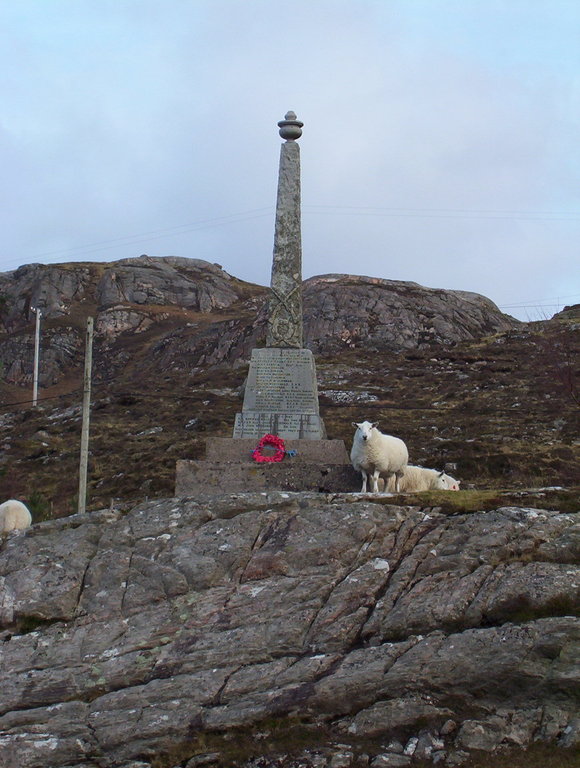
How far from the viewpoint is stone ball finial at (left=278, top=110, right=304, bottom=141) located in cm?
2167

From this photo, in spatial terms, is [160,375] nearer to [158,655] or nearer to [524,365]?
[524,365]

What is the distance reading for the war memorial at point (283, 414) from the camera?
672 inches

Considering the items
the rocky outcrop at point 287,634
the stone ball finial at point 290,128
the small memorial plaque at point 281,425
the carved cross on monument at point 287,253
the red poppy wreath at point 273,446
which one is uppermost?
the stone ball finial at point 290,128

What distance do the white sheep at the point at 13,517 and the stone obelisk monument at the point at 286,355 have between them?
193 inches

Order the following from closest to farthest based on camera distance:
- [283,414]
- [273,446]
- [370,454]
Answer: [370,454]
[273,446]
[283,414]

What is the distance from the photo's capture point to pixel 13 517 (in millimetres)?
16500

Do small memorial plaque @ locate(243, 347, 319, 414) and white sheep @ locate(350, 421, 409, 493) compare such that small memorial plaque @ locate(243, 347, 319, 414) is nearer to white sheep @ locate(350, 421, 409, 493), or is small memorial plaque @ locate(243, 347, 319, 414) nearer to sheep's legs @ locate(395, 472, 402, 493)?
sheep's legs @ locate(395, 472, 402, 493)

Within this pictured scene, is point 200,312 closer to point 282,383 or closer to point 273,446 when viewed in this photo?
point 282,383

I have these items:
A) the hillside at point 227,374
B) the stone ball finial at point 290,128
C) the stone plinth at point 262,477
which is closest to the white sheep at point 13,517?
the stone plinth at point 262,477

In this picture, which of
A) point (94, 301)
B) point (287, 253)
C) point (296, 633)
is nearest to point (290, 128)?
point (287, 253)

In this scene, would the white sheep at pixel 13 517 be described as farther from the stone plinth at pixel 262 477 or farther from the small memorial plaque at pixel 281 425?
the small memorial plaque at pixel 281 425

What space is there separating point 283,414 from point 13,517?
6.14 meters

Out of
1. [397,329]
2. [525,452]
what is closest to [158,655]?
[525,452]

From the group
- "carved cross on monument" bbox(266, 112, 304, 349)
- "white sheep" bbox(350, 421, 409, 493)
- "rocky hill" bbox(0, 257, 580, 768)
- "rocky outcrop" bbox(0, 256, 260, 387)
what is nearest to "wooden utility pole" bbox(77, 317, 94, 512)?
"carved cross on monument" bbox(266, 112, 304, 349)
